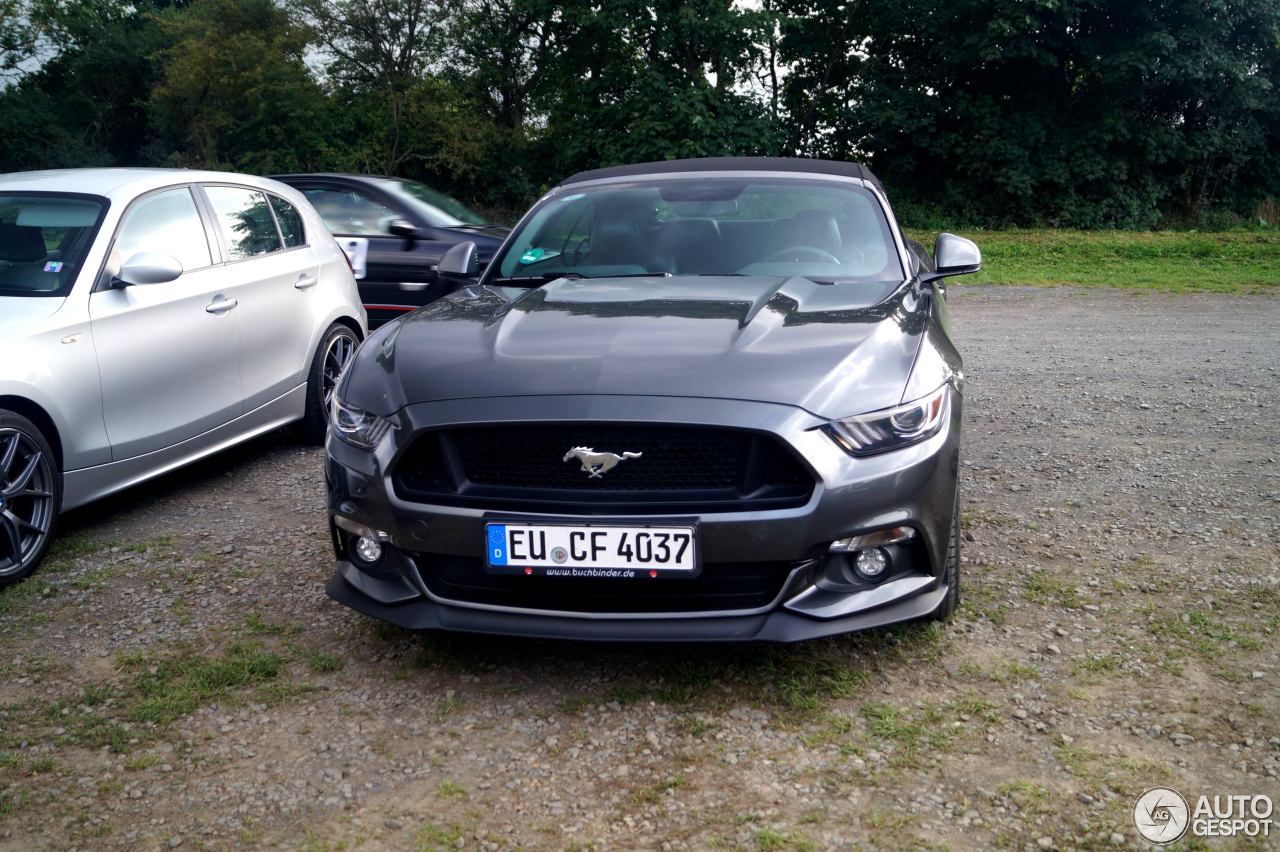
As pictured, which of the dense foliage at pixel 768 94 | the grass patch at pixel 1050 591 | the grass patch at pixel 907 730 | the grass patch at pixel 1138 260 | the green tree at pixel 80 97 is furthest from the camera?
the green tree at pixel 80 97

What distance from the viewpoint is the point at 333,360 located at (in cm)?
640

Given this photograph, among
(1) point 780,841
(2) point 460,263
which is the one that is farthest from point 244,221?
(1) point 780,841

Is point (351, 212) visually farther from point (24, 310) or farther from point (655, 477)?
point (655, 477)

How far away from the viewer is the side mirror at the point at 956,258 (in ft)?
14.7

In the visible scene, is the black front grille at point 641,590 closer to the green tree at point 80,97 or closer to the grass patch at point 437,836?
the grass patch at point 437,836

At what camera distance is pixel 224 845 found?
99.3 inches

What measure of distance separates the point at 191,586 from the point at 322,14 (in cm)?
2788

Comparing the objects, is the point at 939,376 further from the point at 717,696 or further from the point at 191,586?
the point at 191,586

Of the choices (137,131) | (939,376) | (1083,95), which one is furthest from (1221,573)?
(137,131)

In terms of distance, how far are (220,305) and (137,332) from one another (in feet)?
1.94

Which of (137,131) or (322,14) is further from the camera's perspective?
(137,131)

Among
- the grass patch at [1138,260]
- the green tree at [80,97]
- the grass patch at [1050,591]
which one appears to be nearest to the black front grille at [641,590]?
the grass patch at [1050,591]
